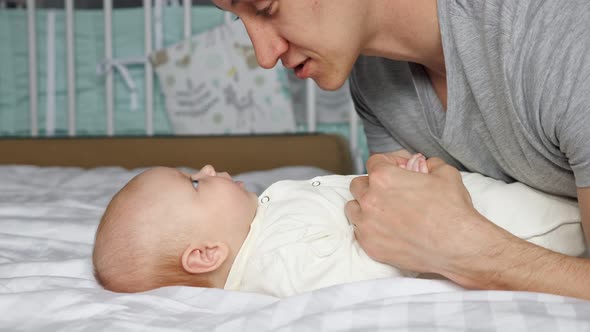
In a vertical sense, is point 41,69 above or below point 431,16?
below

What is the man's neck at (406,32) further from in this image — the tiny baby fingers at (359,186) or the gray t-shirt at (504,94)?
the tiny baby fingers at (359,186)

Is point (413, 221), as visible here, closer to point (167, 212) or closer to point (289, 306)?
point (289, 306)

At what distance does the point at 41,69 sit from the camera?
8.34ft

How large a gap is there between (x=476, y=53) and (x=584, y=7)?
0.61 feet

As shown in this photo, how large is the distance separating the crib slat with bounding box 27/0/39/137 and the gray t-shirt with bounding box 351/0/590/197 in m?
1.51

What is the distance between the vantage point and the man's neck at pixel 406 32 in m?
1.06

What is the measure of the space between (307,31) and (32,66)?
5.65 ft

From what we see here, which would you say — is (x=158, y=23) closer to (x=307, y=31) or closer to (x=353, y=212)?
(x=307, y=31)

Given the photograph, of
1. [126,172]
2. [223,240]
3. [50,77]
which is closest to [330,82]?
[223,240]

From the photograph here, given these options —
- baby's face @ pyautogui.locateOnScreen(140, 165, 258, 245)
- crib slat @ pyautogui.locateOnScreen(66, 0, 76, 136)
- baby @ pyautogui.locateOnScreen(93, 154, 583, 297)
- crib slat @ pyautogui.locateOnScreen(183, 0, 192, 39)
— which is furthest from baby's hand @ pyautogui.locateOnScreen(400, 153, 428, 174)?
crib slat @ pyautogui.locateOnScreen(66, 0, 76, 136)

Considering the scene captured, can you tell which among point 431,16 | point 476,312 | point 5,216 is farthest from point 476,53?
point 5,216

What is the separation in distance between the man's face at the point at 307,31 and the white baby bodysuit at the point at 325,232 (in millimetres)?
191

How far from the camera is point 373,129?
1440mm

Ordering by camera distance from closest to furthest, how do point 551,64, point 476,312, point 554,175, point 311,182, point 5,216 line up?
1. point 476,312
2. point 551,64
3. point 554,175
4. point 311,182
5. point 5,216
